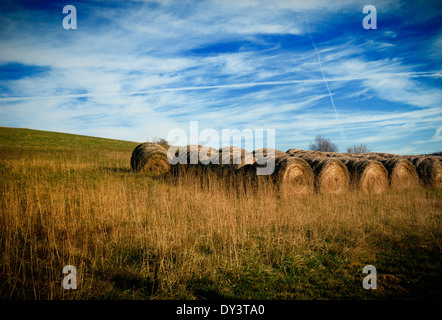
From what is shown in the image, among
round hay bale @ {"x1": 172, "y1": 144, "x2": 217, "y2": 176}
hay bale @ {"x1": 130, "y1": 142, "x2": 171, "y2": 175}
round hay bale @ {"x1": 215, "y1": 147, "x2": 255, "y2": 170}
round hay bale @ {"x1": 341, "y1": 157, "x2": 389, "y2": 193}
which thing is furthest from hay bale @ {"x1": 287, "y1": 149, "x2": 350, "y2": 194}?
hay bale @ {"x1": 130, "y1": 142, "x2": 171, "y2": 175}

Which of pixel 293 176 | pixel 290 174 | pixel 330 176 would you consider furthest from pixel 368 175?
pixel 290 174

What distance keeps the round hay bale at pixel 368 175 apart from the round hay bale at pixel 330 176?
1.83 feet

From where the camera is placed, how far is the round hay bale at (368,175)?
36.4 ft

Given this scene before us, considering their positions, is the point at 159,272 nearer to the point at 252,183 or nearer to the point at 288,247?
the point at 288,247

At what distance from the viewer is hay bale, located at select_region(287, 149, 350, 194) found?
10.2 meters

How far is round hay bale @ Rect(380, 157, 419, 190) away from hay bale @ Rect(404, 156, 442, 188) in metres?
0.84

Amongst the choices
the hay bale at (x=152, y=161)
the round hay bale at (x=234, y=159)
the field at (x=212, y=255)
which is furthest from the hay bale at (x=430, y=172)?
the hay bale at (x=152, y=161)

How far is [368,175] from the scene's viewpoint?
444 inches

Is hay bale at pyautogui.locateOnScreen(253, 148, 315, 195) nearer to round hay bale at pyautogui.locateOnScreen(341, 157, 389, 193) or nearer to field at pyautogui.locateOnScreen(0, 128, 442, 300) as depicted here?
field at pyautogui.locateOnScreen(0, 128, 442, 300)

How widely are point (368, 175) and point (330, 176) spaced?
2246 millimetres

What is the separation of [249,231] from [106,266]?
9.50 feet

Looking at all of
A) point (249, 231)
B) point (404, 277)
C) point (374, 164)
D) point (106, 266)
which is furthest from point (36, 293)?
point (374, 164)

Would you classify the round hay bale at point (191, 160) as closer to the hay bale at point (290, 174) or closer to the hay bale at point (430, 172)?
the hay bale at point (290, 174)
